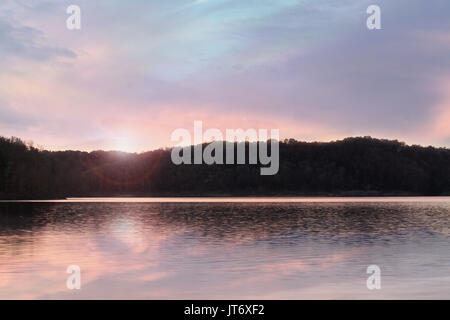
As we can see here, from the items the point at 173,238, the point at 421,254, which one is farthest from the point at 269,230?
the point at 421,254

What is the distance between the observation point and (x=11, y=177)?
163 m

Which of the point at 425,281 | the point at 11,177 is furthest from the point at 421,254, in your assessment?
the point at 11,177

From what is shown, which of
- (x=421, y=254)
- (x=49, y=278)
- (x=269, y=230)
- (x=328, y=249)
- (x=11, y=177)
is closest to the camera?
(x=49, y=278)

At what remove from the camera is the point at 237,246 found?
37.4 m

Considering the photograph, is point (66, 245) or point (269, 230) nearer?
point (66, 245)

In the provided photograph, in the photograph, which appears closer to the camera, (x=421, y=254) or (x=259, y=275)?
(x=259, y=275)

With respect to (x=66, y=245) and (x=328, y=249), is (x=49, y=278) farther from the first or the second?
(x=328, y=249)

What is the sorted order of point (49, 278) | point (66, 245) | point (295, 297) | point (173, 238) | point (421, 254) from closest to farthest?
point (295, 297) → point (49, 278) → point (421, 254) → point (66, 245) → point (173, 238)

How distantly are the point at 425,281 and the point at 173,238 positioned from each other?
902 inches
